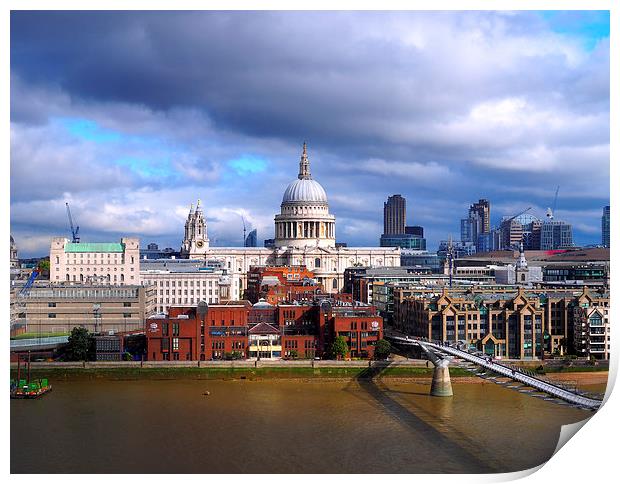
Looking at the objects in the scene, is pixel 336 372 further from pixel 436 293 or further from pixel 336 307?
pixel 436 293

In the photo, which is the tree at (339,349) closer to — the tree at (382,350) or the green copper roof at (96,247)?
the tree at (382,350)

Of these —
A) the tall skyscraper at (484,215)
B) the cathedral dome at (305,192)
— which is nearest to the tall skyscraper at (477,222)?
the tall skyscraper at (484,215)

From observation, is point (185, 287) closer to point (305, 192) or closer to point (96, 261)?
point (96, 261)

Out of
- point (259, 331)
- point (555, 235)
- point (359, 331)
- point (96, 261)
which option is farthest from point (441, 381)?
point (555, 235)

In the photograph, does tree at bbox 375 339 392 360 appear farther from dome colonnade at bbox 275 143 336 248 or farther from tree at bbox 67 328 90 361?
dome colonnade at bbox 275 143 336 248
